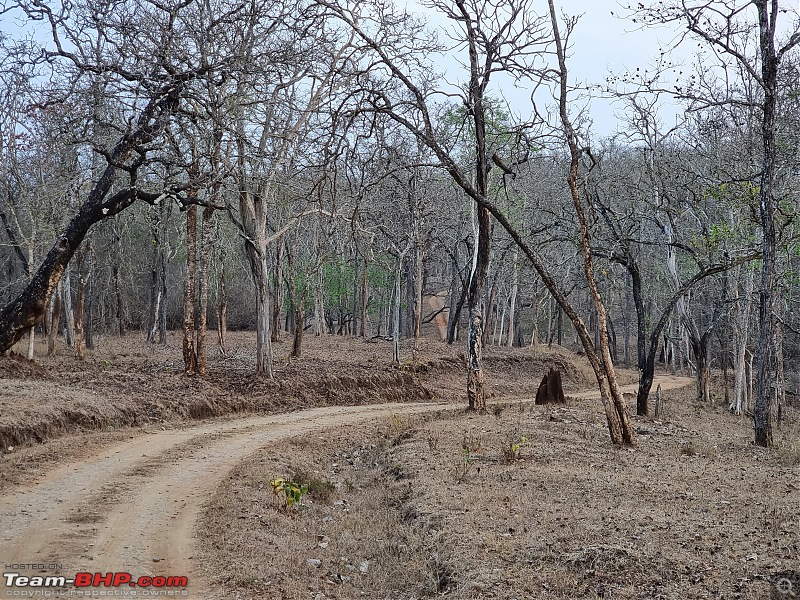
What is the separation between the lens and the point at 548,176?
128 ft

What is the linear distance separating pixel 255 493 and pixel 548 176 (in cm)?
3268

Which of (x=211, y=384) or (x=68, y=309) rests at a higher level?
(x=68, y=309)

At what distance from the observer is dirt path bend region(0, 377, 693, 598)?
21.9ft

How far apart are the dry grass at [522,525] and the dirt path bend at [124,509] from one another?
0.45 meters

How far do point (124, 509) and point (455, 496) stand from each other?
13.8 feet

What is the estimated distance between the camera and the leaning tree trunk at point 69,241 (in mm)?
8289

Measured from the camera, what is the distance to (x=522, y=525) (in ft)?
25.2

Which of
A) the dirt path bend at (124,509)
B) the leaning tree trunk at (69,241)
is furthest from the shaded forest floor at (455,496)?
the leaning tree trunk at (69,241)

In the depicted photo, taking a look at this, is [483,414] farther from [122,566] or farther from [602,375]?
[122,566]

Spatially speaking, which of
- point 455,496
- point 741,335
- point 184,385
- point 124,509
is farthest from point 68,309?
point 741,335

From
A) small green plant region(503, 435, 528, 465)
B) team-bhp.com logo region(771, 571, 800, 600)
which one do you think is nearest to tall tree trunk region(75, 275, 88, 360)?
small green plant region(503, 435, 528, 465)

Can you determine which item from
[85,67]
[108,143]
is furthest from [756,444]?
[108,143]

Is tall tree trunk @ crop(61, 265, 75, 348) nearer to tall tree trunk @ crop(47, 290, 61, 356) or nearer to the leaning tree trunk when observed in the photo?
tall tree trunk @ crop(47, 290, 61, 356)

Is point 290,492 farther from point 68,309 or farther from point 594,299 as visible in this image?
point 68,309
